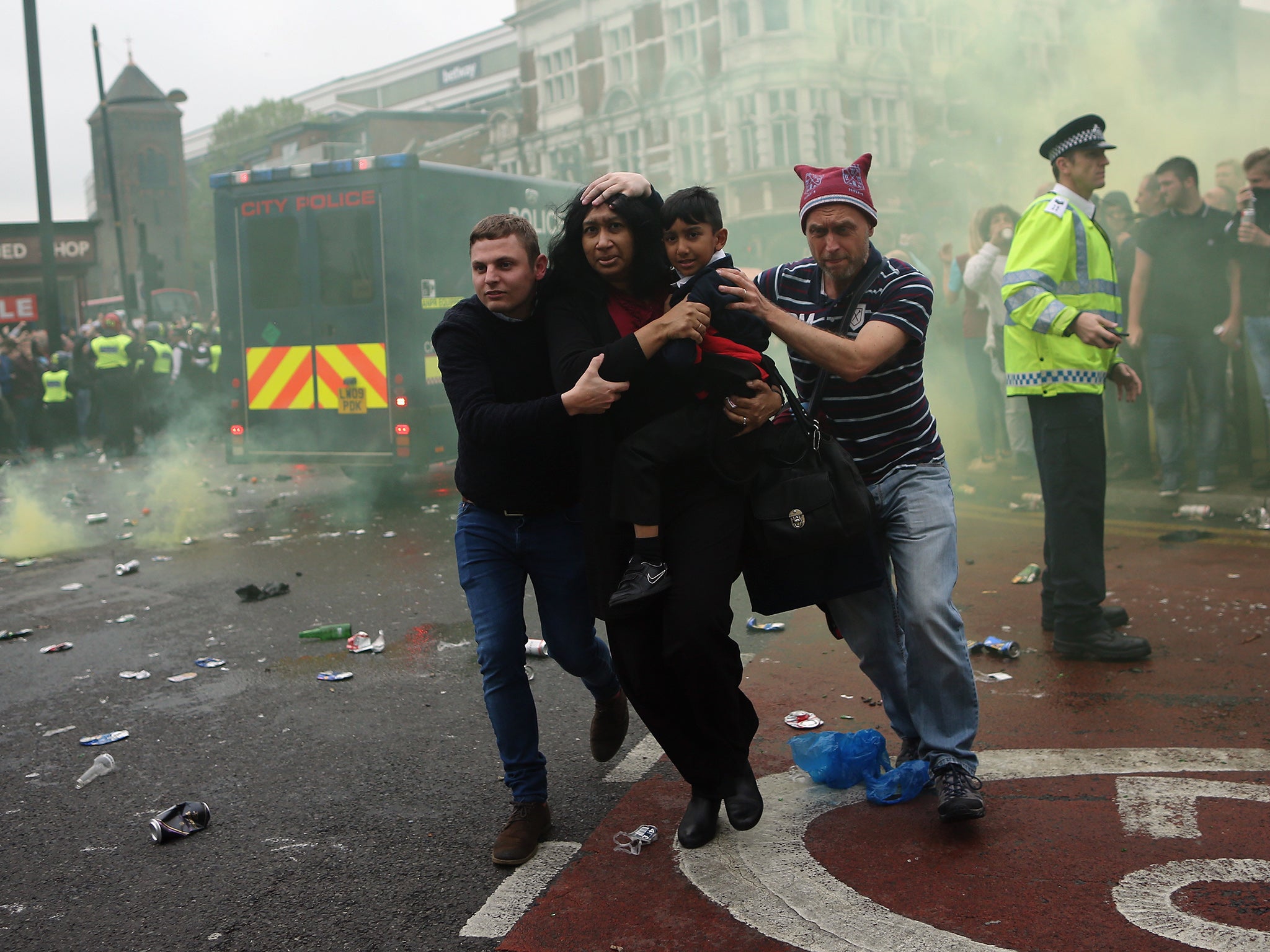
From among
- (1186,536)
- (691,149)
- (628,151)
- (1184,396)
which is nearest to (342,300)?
(1184,396)

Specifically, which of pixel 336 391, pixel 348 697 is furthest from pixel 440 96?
pixel 348 697

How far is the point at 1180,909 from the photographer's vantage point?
2.48m

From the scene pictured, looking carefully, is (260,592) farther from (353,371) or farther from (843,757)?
(843,757)

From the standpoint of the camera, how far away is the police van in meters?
9.64

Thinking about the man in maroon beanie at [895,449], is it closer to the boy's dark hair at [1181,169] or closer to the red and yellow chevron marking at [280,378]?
the boy's dark hair at [1181,169]

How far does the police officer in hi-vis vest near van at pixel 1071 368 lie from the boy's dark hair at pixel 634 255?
6.38 ft

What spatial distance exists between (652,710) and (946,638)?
2.70 ft

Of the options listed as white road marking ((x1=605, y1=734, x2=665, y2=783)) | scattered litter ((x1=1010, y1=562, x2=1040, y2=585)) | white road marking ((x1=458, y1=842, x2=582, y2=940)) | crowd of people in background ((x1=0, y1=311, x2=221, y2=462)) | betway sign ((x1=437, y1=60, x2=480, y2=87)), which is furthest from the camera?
betway sign ((x1=437, y1=60, x2=480, y2=87))

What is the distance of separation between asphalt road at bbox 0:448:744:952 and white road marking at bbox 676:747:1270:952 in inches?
19.3

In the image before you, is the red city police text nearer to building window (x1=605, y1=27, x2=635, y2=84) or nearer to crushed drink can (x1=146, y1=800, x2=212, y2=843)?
crushed drink can (x1=146, y1=800, x2=212, y2=843)

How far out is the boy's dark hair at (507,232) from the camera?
→ 306 centimetres

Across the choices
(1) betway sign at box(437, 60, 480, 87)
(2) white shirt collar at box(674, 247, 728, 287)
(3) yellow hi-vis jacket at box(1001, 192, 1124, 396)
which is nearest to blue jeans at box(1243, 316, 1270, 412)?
(3) yellow hi-vis jacket at box(1001, 192, 1124, 396)

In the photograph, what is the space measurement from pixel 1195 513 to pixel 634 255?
557 centimetres

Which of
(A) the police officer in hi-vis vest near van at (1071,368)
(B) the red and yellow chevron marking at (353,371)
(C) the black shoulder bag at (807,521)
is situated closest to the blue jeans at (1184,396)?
(A) the police officer in hi-vis vest near van at (1071,368)
